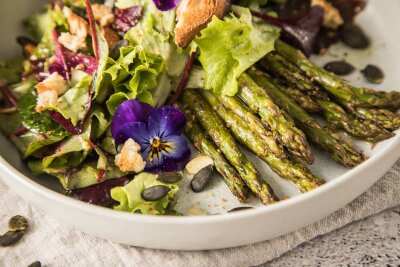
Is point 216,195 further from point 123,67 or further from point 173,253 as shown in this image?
point 123,67

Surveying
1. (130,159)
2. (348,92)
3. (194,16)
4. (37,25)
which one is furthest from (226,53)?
(37,25)

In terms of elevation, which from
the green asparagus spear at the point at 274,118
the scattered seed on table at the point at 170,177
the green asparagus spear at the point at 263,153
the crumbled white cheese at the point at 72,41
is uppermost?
the green asparagus spear at the point at 274,118

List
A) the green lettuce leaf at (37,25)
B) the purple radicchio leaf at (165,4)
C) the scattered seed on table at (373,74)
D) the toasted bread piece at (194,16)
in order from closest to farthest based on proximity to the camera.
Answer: the toasted bread piece at (194,16) < the purple radicchio leaf at (165,4) < the scattered seed on table at (373,74) < the green lettuce leaf at (37,25)

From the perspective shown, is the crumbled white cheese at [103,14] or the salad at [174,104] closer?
the salad at [174,104]

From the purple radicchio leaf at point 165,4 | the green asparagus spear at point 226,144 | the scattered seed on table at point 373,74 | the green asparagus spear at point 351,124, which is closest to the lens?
the green asparagus spear at point 226,144

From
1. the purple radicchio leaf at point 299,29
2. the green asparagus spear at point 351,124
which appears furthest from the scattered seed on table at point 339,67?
the green asparagus spear at point 351,124

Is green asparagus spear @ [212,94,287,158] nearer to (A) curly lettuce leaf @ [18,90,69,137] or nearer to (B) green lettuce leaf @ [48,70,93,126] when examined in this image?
(B) green lettuce leaf @ [48,70,93,126]

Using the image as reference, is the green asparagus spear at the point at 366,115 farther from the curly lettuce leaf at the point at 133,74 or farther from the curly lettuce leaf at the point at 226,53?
the curly lettuce leaf at the point at 133,74

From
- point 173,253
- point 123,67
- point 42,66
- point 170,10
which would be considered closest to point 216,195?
point 173,253
